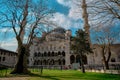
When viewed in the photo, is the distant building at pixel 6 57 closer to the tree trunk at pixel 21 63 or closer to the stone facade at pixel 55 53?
the stone facade at pixel 55 53

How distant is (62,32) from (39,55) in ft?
49.6

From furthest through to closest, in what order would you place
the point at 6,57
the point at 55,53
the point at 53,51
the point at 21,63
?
Answer: the point at 53,51 → the point at 55,53 → the point at 6,57 → the point at 21,63

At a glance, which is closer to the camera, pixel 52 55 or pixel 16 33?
pixel 16 33

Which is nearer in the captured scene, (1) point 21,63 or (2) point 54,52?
(1) point 21,63

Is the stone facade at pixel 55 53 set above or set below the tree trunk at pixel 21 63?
above

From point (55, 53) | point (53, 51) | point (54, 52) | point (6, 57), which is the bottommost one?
point (6, 57)

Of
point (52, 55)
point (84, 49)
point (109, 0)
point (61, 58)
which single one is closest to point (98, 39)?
point (84, 49)

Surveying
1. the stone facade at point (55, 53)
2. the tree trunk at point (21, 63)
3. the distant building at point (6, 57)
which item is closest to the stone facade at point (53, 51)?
the stone facade at point (55, 53)

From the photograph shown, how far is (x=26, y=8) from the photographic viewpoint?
23141 millimetres

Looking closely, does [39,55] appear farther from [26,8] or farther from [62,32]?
[26,8]

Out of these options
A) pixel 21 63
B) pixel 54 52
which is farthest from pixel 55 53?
pixel 21 63

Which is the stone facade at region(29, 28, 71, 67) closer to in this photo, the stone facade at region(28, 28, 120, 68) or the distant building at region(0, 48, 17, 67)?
the stone facade at region(28, 28, 120, 68)

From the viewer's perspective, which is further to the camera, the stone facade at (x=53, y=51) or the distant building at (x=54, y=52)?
the stone facade at (x=53, y=51)

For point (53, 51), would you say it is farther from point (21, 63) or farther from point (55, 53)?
point (21, 63)
